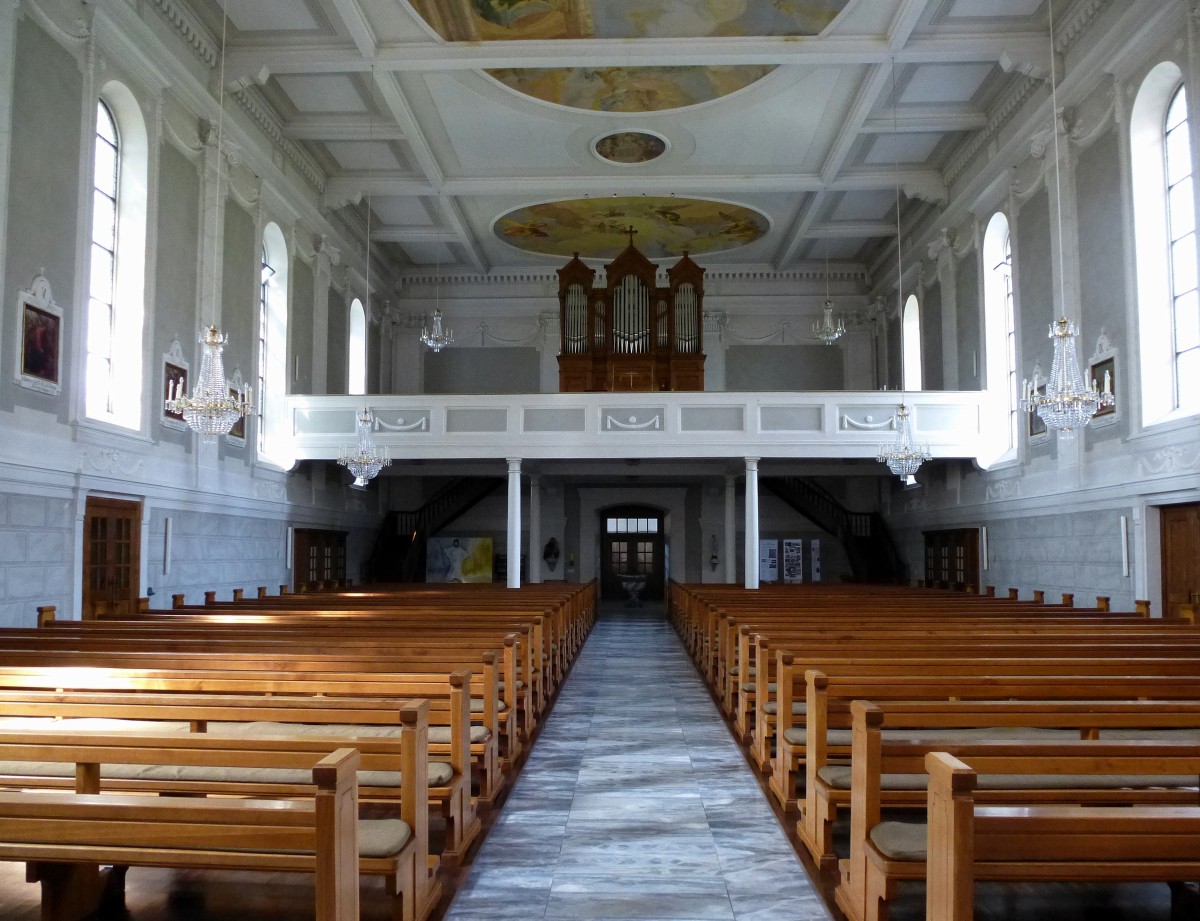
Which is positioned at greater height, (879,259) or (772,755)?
(879,259)

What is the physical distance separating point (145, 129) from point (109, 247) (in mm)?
1451

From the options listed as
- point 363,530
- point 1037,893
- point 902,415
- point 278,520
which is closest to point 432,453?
point 278,520

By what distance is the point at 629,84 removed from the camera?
567 inches

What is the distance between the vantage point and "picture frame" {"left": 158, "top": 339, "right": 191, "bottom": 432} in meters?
11.8

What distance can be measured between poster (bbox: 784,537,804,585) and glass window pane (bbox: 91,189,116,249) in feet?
53.7

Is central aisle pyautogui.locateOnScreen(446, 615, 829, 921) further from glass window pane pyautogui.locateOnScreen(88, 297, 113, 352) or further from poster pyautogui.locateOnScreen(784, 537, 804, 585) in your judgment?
poster pyautogui.locateOnScreen(784, 537, 804, 585)

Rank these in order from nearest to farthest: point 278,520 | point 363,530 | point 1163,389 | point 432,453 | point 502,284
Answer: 1. point 1163,389
2. point 278,520
3. point 432,453
4. point 363,530
5. point 502,284

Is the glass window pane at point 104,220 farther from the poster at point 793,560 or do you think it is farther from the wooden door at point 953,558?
the poster at point 793,560

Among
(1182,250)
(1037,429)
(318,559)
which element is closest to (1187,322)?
(1182,250)

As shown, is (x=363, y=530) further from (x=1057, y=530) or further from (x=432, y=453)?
(x=1057, y=530)

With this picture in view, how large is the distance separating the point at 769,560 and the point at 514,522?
8.77 m

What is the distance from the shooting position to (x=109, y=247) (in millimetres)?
11156

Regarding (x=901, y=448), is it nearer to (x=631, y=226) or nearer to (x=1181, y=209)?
(x=1181, y=209)

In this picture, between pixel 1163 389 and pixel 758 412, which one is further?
pixel 758 412
